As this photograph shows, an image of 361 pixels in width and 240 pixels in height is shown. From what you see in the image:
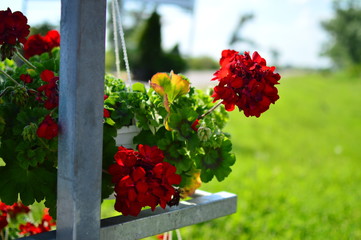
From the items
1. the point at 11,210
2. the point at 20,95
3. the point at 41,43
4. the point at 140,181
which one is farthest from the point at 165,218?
the point at 11,210

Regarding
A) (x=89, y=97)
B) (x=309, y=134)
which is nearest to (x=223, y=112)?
(x=89, y=97)

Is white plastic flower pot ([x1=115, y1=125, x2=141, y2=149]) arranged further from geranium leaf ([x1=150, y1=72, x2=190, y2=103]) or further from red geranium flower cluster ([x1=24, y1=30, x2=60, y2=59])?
red geranium flower cluster ([x1=24, y1=30, x2=60, y2=59])

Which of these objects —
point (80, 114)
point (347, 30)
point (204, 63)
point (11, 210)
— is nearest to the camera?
point (80, 114)

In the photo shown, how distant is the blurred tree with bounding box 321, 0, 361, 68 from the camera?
3297cm

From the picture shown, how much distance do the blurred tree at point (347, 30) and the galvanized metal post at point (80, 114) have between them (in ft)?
110

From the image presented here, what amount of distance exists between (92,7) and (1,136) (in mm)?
417

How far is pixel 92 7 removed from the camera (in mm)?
764

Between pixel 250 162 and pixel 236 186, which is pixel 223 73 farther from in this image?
pixel 250 162

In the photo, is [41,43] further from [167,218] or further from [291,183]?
[291,183]

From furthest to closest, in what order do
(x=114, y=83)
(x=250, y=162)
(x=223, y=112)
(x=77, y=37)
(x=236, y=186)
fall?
(x=250, y=162), (x=236, y=186), (x=223, y=112), (x=114, y=83), (x=77, y=37)

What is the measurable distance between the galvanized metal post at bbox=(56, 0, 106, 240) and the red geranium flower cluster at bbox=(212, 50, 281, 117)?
290 millimetres

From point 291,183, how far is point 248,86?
347cm

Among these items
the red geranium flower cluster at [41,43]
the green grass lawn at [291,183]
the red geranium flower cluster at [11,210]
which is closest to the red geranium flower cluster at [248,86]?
the red geranium flower cluster at [41,43]

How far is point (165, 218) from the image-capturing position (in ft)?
3.33
